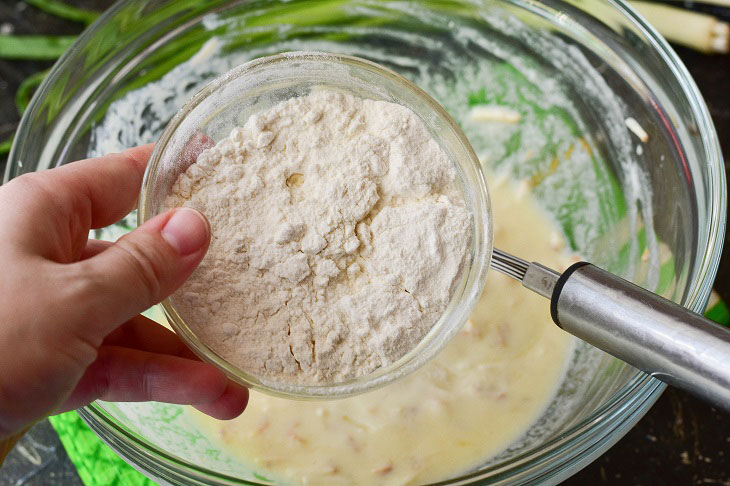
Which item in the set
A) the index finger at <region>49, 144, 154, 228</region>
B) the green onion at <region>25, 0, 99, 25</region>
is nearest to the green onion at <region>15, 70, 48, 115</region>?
the green onion at <region>25, 0, 99, 25</region>

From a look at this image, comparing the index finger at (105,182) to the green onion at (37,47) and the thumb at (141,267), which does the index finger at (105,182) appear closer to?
the thumb at (141,267)

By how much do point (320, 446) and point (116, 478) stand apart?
0.34 meters

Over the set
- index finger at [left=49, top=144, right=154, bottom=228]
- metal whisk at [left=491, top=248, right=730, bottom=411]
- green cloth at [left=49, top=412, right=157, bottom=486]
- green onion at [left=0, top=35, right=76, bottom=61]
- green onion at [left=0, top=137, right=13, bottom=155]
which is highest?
green onion at [left=0, top=35, right=76, bottom=61]

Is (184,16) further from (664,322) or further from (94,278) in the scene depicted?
(664,322)

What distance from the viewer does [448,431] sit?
3.82 feet

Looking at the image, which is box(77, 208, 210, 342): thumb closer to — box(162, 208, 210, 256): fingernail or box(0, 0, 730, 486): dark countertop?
box(162, 208, 210, 256): fingernail

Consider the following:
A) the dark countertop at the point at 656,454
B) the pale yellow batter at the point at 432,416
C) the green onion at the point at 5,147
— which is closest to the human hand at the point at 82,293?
the pale yellow batter at the point at 432,416

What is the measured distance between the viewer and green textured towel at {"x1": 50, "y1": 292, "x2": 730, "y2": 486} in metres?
1.17

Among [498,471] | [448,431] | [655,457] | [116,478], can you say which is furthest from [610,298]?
[116,478]

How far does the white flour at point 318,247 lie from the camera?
0.89 meters

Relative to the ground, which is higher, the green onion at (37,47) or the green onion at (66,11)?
the green onion at (66,11)

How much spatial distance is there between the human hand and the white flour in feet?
0.30

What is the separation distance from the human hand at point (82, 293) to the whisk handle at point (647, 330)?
1.47 ft

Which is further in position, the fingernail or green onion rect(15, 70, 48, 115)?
green onion rect(15, 70, 48, 115)
